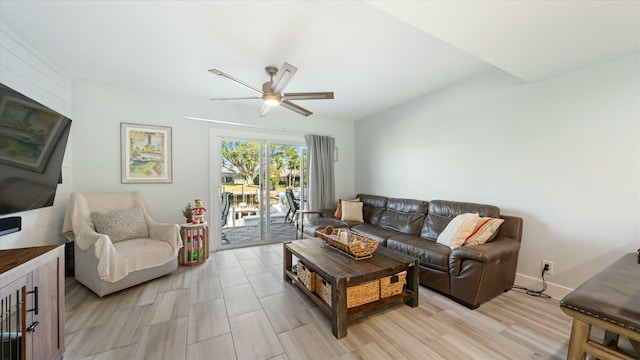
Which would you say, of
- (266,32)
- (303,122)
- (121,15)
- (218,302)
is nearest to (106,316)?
(218,302)

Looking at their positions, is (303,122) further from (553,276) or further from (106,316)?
(553,276)

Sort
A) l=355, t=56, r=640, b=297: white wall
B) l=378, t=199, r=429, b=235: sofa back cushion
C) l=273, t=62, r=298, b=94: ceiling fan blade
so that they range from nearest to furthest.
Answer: l=273, t=62, r=298, b=94: ceiling fan blade < l=355, t=56, r=640, b=297: white wall < l=378, t=199, r=429, b=235: sofa back cushion

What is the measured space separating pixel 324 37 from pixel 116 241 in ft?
10.2

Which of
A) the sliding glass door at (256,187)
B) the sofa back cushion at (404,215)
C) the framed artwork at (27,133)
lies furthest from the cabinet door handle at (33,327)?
the sofa back cushion at (404,215)

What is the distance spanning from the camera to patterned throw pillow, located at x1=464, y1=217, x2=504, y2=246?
236cm

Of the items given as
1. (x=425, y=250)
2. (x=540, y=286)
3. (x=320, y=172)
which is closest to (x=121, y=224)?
(x=320, y=172)

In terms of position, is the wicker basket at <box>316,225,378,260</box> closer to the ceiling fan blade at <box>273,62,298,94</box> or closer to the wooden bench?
the wooden bench

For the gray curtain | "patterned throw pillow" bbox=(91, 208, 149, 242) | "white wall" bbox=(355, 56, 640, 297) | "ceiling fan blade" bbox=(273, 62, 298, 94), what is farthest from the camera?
the gray curtain

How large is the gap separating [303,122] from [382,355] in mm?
3693

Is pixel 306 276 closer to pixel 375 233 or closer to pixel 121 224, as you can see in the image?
pixel 375 233

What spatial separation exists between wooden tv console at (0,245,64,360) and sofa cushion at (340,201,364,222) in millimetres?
3260

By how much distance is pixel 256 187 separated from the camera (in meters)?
4.09

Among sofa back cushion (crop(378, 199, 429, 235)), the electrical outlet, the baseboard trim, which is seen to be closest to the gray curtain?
sofa back cushion (crop(378, 199, 429, 235))

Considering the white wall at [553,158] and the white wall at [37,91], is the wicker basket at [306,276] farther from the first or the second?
the white wall at [37,91]
